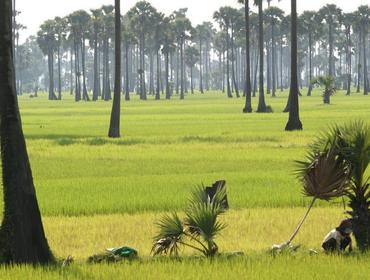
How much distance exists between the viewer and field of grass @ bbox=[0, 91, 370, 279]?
11.0m

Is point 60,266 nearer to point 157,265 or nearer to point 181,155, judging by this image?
point 157,265

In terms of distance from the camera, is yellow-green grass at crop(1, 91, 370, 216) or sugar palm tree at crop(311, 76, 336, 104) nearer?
yellow-green grass at crop(1, 91, 370, 216)

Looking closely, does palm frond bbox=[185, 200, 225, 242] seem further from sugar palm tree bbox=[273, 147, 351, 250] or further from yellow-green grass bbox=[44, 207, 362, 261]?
sugar palm tree bbox=[273, 147, 351, 250]

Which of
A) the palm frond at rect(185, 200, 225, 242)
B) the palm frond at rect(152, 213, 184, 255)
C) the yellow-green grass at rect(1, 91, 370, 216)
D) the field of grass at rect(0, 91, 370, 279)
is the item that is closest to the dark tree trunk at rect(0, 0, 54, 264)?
the field of grass at rect(0, 91, 370, 279)

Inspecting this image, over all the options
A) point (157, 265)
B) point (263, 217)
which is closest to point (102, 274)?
point (157, 265)

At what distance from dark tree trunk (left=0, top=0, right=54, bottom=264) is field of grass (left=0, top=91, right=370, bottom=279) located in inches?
28.7

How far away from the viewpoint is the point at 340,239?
1227cm

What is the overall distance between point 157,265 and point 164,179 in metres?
10.9

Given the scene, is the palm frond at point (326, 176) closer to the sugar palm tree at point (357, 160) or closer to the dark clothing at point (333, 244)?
the sugar palm tree at point (357, 160)

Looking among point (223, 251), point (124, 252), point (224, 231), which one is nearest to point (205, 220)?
point (223, 251)

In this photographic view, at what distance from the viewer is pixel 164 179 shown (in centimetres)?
2212

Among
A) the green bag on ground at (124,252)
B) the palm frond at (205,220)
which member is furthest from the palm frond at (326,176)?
the green bag on ground at (124,252)

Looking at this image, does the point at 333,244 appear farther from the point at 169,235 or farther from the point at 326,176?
the point at 169,235

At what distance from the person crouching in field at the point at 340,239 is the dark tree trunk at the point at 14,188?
419 cm
